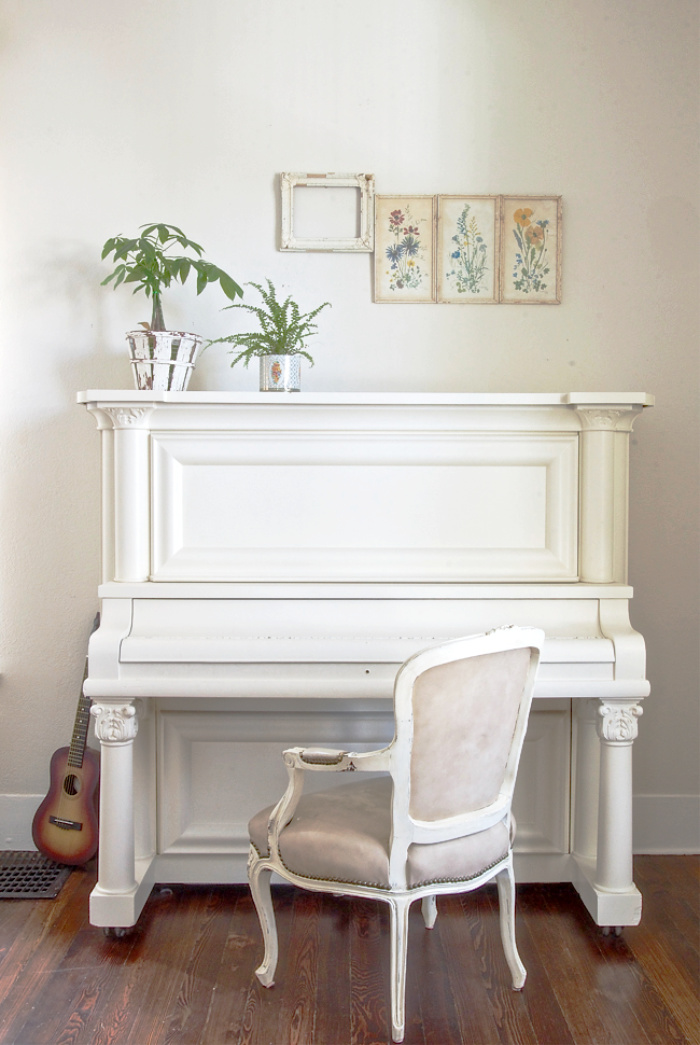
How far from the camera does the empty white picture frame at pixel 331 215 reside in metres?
2.68

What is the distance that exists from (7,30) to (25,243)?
0.69 m

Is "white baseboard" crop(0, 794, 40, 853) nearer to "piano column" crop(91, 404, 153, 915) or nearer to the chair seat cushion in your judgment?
"piano column" crop(91, 404, 153, 915)

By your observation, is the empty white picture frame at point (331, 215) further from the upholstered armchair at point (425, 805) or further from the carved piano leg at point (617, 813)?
the carved piano leg at point (617, 813)

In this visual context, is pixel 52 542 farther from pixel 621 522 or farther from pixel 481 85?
pixel 481 85

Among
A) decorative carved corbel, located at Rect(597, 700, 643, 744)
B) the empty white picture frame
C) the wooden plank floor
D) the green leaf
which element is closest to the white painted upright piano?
decorative carved corbel, located at Rect(597, 700, 643, 744)

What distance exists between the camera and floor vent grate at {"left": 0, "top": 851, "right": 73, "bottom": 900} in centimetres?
247

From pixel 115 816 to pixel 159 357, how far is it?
1279 millimetres

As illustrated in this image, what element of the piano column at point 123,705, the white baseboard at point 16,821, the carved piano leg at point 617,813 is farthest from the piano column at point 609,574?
the white baseboard at point 16,821

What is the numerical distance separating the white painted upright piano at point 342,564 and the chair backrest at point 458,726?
12.9 inches

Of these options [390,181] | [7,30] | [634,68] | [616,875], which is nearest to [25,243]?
[7,30]

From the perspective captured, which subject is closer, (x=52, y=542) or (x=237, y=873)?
(x=237, y=873)

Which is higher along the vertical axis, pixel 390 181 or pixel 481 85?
pixel 481 85

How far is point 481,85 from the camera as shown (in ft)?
8.86

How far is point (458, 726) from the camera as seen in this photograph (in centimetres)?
175
